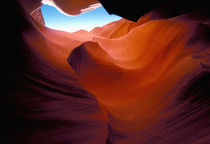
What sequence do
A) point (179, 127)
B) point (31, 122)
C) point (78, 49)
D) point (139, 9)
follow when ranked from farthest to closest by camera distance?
1. point (139, 9)
2. point (78, 49)
3. point (179, 127)
4. point (31, 122)

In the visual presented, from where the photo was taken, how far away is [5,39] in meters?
1.57

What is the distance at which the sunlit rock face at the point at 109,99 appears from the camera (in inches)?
53.7

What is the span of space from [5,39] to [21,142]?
1.32 meters

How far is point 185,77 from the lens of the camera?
77.9 inches

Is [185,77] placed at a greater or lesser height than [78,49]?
lesser

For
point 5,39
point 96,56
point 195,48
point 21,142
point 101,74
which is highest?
point 5,39

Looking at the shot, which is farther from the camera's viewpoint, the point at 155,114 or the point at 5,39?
the point at 155,114

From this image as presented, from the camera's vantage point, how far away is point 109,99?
2580 mm

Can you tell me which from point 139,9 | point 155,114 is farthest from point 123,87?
point 139,9

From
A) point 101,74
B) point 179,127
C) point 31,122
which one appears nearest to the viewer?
point 31,122

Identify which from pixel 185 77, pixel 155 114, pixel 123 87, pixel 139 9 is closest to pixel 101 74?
pixel 123 87

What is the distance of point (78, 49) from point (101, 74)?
3.49 ft

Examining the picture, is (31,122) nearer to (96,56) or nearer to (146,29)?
(96,56)

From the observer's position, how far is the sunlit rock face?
4.47ft
